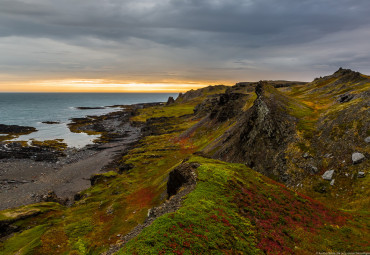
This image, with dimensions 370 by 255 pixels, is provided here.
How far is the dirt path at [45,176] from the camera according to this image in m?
45.8

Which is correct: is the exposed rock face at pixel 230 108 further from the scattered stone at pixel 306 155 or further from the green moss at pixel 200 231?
the green moss at pixel 200 231

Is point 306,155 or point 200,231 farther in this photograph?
point 306,155

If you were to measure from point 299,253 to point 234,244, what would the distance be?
4.79m

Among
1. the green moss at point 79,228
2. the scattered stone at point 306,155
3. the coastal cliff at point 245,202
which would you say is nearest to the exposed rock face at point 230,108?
the coastal cliff at point 245,202

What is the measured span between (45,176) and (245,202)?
61.0 meters

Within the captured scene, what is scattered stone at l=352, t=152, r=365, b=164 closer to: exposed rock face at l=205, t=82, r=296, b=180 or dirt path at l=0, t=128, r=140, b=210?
exposed rock face at l=205, t=82, r=296, b=180

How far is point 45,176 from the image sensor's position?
5678 centimetres

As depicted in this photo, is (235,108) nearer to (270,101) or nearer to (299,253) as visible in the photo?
(270,101)

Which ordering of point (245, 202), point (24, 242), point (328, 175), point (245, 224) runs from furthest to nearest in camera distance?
point (328, 175) < point (24, 242) < point (245, 202) < point (245, 224)

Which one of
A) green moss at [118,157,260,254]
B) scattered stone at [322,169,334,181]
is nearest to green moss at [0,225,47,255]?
green moss at [118,157,260,254]

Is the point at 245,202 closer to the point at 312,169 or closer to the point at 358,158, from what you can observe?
the point at 312,169

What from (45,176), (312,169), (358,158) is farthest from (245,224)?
(45,176)

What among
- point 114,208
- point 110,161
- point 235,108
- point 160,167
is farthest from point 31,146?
point 235,108

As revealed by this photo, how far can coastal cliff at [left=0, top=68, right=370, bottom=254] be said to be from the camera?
43.9 feet
